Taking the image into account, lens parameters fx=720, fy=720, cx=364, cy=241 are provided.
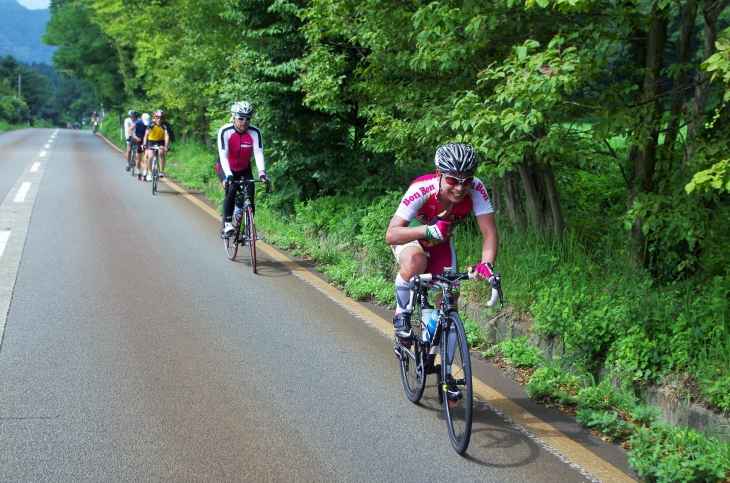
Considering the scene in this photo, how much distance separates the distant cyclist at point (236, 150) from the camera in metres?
9.78

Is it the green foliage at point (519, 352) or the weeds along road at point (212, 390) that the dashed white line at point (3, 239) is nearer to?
the weeds along road at point (212, 390)

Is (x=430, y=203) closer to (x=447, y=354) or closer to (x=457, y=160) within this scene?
(x=457, y=160)

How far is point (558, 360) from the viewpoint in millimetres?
5707

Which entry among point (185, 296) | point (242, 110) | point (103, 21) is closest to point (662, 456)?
point (185, 296)

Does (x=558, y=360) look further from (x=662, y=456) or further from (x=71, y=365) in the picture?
(x=71, y=365)

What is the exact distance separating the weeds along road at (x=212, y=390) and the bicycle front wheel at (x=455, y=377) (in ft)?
0.42

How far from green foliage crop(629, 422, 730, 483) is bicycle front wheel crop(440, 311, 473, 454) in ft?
3.21

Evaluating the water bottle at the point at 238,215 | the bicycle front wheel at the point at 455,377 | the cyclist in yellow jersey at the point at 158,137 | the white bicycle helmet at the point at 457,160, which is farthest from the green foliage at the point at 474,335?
the cyclist in yellow jersey at the point at 158,137

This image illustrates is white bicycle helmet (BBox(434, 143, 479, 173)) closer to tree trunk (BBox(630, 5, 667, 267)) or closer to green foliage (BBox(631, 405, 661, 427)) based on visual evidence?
green foliage (BBox(631, 405, 661, 427))

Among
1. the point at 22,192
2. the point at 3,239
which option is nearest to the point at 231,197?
the point at 3,239

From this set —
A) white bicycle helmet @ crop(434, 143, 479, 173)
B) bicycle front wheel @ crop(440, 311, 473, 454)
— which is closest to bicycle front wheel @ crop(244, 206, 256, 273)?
bicycle front wheel @ crop(440, 311, 473, 454)

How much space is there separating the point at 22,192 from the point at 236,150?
29.1 feet

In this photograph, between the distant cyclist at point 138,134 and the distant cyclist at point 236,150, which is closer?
the distant cyclist at point 236,150

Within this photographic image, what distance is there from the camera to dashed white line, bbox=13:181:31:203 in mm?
15163
